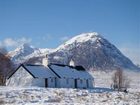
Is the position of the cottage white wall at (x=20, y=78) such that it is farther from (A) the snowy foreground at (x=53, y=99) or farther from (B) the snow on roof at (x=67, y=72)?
(A) the snowy foreground at (x=53, y=99)

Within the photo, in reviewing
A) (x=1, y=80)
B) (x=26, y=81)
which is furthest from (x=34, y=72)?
(x=1, y=80)

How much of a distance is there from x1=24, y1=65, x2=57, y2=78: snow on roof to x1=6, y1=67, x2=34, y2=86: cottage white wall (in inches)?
36.0

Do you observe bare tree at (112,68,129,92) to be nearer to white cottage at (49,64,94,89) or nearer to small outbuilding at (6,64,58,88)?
white cottage at (49,64,94,89)

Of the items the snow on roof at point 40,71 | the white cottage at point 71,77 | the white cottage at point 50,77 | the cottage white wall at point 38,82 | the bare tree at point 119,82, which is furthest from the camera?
the bare tree at point 119,82

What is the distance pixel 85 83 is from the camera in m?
84.1

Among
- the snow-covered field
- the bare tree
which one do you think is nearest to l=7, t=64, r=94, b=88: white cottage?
the bare tree

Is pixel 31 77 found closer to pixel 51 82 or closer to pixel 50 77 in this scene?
pixel 50 77

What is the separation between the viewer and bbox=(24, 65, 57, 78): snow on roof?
230 ft

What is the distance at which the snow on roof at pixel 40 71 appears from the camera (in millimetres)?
70100

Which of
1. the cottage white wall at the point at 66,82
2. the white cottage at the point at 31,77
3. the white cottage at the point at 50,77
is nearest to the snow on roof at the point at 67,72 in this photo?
the white cottage at the point at 50,77

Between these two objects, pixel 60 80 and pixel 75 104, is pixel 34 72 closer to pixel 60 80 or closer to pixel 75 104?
pixel 60 80

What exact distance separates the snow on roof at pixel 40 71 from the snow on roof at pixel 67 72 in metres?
1.58

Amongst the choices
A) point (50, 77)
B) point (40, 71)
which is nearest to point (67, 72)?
point (50, 77)

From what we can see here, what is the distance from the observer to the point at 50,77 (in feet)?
241
